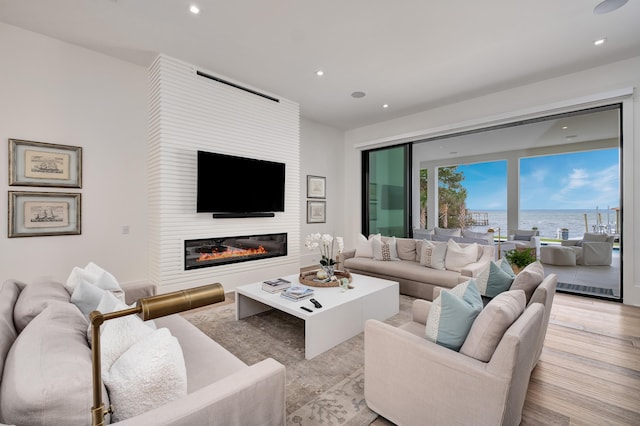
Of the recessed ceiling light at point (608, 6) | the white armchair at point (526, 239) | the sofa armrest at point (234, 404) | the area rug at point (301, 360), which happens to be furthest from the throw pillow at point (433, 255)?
the sofa armrest at point (234, 404)

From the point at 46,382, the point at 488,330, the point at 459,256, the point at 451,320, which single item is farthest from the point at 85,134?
the point at 459,256

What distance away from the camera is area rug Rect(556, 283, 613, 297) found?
4.00m

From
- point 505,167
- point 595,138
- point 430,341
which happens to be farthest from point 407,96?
point 430,341

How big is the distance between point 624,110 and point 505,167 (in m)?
1.57

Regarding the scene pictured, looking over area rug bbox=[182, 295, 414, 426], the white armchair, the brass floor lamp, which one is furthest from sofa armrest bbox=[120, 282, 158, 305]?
the white armchair

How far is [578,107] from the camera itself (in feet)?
13.1

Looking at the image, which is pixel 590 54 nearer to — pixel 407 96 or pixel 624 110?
pixel 624 110

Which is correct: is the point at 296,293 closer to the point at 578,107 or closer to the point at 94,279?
the point at 94,279

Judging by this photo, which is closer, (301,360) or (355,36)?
(301,360)

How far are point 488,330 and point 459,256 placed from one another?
2697 mm

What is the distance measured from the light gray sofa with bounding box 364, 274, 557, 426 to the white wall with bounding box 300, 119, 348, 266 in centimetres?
426

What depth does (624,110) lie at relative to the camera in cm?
373

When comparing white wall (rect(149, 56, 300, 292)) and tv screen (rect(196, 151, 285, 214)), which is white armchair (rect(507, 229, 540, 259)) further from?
white wall (rect(149, 56, 300, 292))

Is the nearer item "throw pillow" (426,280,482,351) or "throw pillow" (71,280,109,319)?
"throw pillow" (426,280,482,351)
